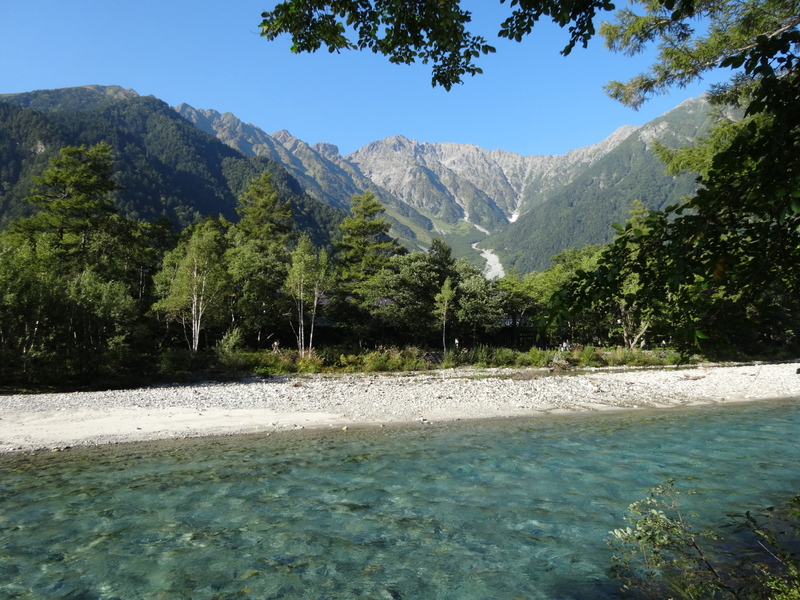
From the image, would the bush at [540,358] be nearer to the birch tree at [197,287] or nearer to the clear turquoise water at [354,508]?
the clear turquoise water at [354,508]

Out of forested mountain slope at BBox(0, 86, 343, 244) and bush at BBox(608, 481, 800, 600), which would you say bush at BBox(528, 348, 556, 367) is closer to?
bush at BBox(608, 481, 800, 600)

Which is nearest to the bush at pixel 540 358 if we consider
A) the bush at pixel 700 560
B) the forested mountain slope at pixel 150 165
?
the bush at pixel 700 560

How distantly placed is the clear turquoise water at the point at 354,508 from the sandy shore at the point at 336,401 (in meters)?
1.43

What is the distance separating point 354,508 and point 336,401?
9.36 metres

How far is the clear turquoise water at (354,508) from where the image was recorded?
4.74m

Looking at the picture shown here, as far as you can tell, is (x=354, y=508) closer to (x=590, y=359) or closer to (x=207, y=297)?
(x=207, y=297)

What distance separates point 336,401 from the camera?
15938 mm

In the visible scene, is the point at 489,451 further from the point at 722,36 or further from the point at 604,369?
the point at 604,369

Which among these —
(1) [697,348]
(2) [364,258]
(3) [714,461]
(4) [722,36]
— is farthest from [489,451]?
(2) [364,258]

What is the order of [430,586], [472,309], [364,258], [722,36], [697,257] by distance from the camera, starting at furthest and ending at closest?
[364,258]
[472,309]
[722,36]
[430,586]
[697,257]

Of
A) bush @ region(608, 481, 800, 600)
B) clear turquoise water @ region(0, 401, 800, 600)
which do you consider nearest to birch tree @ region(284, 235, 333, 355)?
clear turquoise water @ region(0, 401, 800, 600)

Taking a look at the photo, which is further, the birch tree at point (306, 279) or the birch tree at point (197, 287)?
the birch tree at point (306, 279)

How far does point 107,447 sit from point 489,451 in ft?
30.2

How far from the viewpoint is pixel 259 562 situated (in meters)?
5.09
